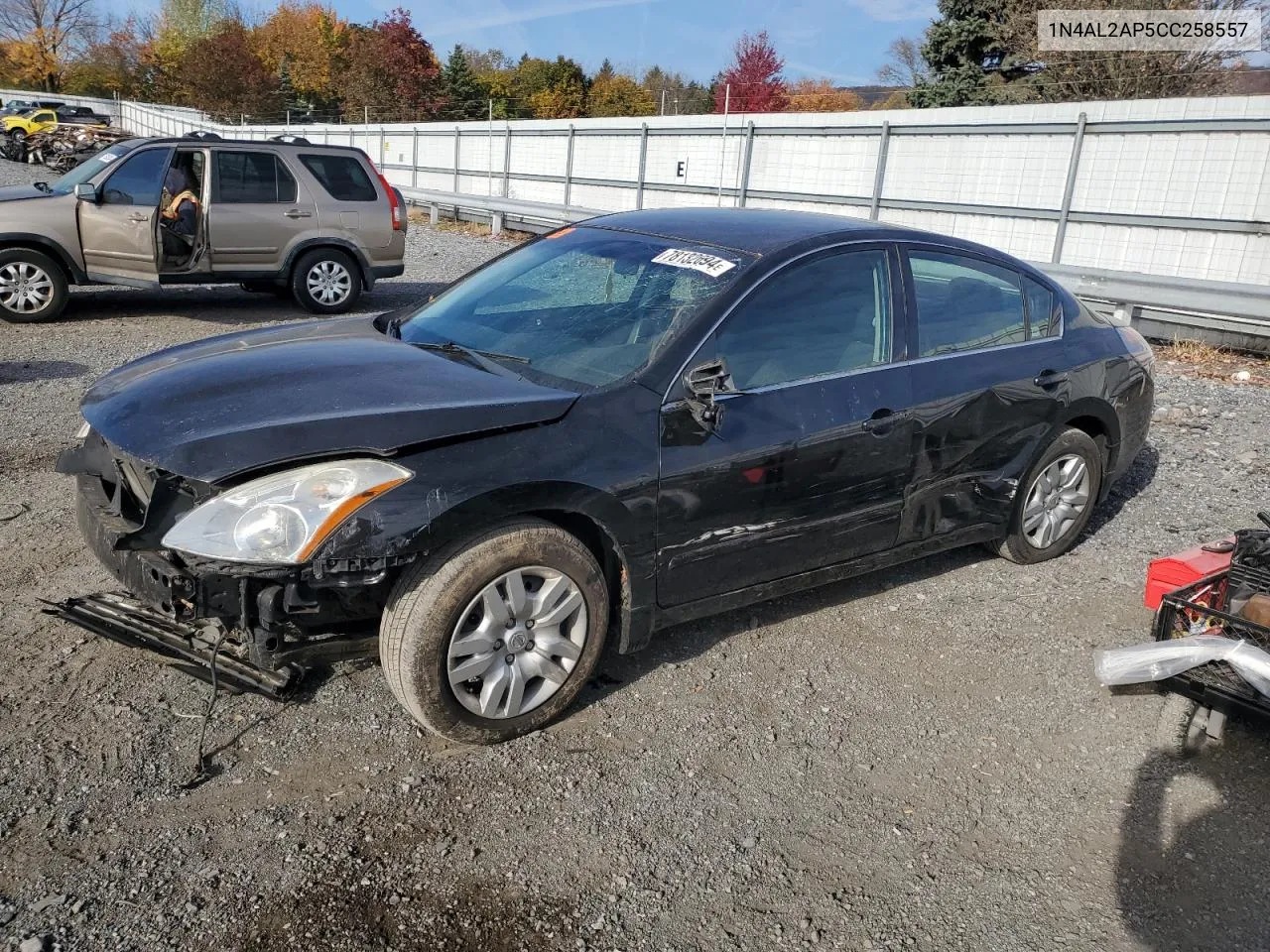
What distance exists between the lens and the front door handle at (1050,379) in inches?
184

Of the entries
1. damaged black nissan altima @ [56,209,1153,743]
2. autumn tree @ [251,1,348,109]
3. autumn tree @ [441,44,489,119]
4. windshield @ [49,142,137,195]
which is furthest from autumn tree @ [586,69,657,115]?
damaged black nissan altima @ [56,209,1153,743]

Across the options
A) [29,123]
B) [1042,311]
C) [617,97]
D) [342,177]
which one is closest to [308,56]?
[617,97]

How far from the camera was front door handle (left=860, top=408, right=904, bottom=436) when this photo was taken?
396cm

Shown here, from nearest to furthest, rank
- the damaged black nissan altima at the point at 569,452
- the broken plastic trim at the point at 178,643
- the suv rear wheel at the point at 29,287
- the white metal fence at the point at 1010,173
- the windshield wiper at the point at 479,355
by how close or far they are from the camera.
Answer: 1. the damaged black nissan altima at the point at 569,452
2. the broken plastic trim at the point at 178,643
3. the windshield wiper at the point at 479,355
4. the suv rear wheel at the point at 29,287
5. the white metal fence at the point at 1010,173

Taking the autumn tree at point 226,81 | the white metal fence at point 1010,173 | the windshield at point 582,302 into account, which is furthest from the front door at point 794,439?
the autumn tree at point 226,81

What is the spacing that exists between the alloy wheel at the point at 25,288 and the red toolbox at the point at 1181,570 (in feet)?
32.4

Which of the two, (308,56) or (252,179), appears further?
(308,56)

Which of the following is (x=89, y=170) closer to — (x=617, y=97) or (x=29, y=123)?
(x=29, y=123)

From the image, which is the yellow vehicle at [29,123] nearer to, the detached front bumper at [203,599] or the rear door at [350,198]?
the rear door at [350,198]

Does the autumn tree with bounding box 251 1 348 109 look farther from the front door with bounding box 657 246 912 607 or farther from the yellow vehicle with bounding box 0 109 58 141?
the front door with bounding box 657 246 912 607

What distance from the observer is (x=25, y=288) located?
31.6ft

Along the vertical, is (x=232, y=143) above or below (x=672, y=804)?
above

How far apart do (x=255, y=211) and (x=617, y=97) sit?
52.2 m

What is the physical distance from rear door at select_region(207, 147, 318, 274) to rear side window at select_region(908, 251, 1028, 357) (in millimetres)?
8296
